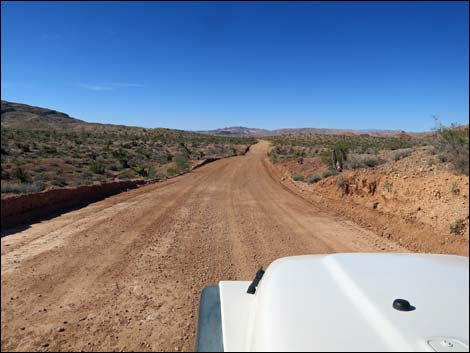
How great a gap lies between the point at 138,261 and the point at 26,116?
8.91 feet

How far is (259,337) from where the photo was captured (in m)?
1.74

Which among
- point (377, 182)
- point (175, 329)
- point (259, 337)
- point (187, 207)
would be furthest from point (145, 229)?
point (377, 182)

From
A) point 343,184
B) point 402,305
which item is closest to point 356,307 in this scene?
point 402,305

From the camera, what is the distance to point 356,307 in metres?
1.75

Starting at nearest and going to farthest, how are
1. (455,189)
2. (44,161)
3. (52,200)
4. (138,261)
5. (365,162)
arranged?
(138,261), (52,200), (455,189), (44,161), (365,162)

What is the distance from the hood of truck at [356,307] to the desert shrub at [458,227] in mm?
6072

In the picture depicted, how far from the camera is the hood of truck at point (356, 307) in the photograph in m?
1.53

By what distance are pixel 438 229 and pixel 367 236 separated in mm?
1482

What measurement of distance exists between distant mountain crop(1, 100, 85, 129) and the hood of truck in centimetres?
223

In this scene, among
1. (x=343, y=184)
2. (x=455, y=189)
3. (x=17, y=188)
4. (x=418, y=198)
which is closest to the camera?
(x=17, y=188)

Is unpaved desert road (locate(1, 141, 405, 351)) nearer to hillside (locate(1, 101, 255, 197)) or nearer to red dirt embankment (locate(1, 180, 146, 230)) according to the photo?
red dirt embankment (locate(1, 180, 146, 230))

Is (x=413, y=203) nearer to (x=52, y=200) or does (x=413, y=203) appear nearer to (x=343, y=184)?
(x=343, y=184)

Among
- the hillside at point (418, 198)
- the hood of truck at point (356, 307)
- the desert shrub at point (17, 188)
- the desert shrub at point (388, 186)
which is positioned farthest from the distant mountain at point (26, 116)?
the desert shrub at point (388, 186)

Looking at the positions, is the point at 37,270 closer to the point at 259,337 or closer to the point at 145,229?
the point at 259,337
